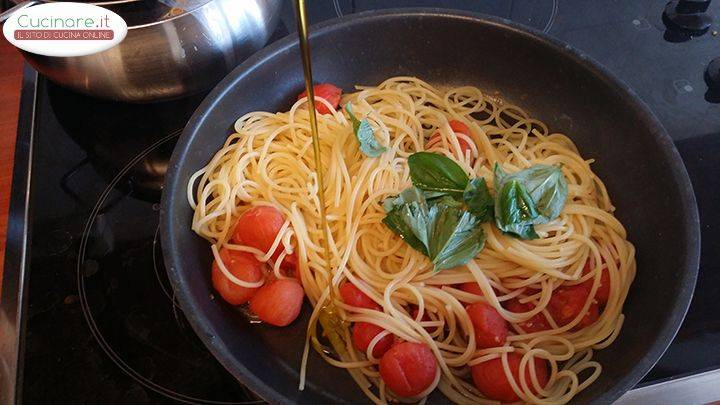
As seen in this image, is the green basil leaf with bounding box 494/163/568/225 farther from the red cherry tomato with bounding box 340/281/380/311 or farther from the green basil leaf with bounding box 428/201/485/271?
the red cherry tomato with bounding box 340/281/380/311

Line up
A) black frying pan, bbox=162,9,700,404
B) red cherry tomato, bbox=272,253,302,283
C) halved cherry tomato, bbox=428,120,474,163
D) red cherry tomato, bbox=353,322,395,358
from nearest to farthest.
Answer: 1. black frying pan, bbox=162,9,700,404
2. red cherry tomato, bbox=353,322,395,358
3. red cherry tomato, bbox=272,253,302,283
4. halved cherry tomato, bbox=428,120,474,163

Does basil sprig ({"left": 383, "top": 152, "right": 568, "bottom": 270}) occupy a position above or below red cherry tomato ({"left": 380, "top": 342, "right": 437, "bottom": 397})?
above

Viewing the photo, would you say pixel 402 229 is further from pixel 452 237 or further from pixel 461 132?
pixel 461 132

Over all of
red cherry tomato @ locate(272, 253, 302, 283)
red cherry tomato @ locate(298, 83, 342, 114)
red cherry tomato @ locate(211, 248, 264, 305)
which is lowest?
red cherry tomato @ locate(272, 253, 302, 283)

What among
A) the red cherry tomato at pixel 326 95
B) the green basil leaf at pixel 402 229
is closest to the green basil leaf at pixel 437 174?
the green basil leaf at pixel 402 229

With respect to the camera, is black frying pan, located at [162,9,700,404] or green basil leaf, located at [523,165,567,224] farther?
green basil leaf, located at [523,165,567,224]

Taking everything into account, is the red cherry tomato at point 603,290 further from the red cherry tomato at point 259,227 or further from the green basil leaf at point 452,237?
the red cherry tomato at point 259,227

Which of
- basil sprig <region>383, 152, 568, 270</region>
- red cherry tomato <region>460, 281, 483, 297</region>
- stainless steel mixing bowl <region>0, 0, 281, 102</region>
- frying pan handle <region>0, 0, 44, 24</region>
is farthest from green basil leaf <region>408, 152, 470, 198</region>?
frying pan handle <region>0, 0, 44, 24</region>
